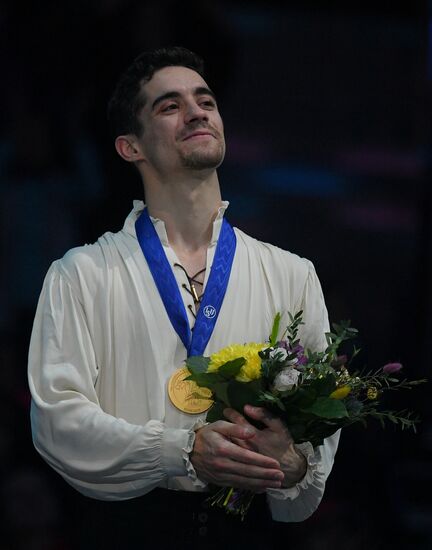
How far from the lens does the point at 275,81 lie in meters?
5.47

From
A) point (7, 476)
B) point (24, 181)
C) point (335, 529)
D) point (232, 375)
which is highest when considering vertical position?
point (24, 181)

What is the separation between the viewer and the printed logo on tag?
12.4 ft

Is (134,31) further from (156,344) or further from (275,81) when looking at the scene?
(156,344)

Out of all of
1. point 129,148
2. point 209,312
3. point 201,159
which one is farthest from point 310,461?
point 129,148

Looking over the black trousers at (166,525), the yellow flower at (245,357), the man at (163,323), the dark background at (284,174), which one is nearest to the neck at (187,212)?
the man at (163,323)

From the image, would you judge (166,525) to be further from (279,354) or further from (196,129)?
(196,129)

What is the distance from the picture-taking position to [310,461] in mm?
3574

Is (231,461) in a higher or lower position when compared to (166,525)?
higher

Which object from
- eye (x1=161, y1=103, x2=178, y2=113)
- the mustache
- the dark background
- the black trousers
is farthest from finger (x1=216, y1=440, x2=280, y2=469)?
the dark background

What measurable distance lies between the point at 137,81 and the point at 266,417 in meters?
1.40

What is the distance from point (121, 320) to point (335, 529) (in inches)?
73.2

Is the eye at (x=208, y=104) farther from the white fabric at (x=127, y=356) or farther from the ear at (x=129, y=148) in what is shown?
the white fabric at (x=127, y=356)

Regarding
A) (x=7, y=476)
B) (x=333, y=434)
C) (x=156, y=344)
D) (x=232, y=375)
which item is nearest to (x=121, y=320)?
(x=156, y=344)

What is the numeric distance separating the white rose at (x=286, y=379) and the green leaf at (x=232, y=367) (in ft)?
0.37
